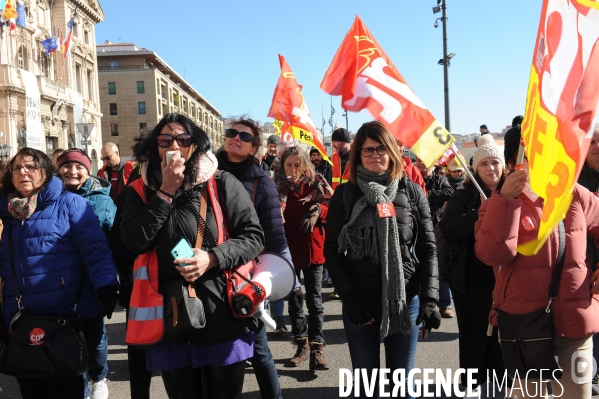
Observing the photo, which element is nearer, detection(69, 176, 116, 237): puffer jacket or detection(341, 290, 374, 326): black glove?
detection(341, 290, 374, 326): black glove

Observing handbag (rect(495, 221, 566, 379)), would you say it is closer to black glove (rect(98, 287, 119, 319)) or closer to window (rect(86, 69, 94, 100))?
black glove (rect(98, 287, 119, 319))

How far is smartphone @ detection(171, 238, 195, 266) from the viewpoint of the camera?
2.47 meters

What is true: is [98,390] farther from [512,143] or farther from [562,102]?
[562,102]

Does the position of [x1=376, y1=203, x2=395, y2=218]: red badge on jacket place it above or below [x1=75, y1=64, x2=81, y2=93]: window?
below

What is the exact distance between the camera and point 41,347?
311cm

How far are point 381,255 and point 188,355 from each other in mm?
1131

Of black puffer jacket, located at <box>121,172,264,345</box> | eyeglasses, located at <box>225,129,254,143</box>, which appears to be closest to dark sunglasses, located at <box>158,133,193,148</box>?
black puffer jacket, located at <box>121,172,264,345</box>

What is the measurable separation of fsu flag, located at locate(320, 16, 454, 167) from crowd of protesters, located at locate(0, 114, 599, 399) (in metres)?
0.38

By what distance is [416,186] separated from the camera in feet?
Answer: 10.7

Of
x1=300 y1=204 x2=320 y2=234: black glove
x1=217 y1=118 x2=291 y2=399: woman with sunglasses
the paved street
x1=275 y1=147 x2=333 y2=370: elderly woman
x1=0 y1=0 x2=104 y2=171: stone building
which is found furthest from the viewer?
x1=0 y1=0 x2=104 y2=171: stone building

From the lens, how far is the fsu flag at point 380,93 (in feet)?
12.1

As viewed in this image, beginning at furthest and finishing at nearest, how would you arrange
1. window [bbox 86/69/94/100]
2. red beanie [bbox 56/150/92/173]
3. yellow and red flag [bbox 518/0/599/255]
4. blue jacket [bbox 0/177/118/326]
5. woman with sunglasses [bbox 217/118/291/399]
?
window [bbox 86/69/94/100] < red beanie [bbox 56/150/92/173] < woman with sunglasses [bbox 217/118/291/399] < blue jacket [bbox 0/177/118/326] < yellow and red flag [bbox 518/0/599/255]

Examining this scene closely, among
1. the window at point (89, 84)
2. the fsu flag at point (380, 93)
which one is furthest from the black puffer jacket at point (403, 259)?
the window at point (89, 84)

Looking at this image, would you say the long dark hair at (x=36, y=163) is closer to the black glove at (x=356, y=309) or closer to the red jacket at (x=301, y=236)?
the black glove at (x=356, y=309)
